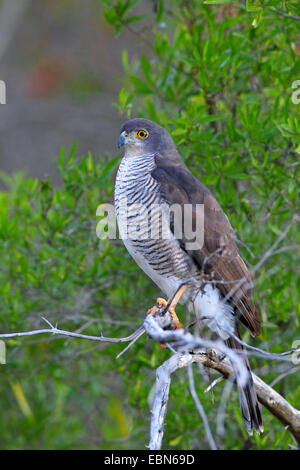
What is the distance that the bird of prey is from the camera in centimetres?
376

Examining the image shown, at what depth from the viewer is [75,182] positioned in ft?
14.5

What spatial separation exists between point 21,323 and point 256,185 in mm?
1797

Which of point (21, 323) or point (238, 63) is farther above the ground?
point (238, 63)

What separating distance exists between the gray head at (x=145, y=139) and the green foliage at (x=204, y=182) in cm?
9

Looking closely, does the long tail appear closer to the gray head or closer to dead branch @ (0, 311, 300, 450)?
dead branch @ (0, 311, 300, 450)

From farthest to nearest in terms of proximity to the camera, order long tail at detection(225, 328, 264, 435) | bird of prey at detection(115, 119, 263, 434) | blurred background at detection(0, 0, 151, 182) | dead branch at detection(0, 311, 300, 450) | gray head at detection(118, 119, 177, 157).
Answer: blurred background at detection(0, 0, 151, 182) → gray head at detection(118, 119, 177, 157) → bird of prey at detection(115, 119, 263, 434) → long tail at detection(225, 328, 264, 435) → dead branch at detection(0, 311, 300, 450)

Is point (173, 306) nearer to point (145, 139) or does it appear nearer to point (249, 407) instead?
point (249, 407)

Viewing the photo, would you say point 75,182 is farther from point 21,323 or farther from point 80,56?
point 80,56

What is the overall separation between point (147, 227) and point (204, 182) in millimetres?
616

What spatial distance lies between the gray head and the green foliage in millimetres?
91

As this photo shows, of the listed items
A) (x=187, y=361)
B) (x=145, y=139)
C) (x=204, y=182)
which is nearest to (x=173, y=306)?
(x=187, y=361)

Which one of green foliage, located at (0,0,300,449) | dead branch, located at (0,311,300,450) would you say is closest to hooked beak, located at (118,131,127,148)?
green foliage, located at (0,0,300,449)

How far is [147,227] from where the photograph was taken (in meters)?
3.85
